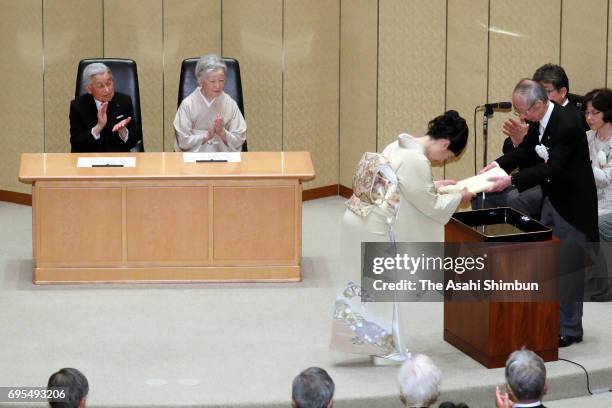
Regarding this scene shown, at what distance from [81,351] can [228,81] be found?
304 cm

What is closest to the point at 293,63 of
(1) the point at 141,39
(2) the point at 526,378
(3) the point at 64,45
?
(1) the point at 141,39

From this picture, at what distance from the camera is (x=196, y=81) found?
884 cm

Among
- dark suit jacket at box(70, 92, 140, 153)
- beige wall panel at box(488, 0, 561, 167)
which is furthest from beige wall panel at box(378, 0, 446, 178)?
dark suit jacket at box(70, 92, 140, 153)

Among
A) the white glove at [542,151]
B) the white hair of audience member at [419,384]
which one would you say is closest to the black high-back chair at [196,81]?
the white glove at [542,151]

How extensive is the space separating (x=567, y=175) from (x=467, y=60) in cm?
269

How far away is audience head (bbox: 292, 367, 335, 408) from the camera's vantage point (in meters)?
4.19

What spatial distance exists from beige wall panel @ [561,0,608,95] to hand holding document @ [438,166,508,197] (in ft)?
6.53

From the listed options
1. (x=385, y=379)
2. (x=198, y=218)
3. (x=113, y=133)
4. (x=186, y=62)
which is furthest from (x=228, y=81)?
(x=385, y=379)

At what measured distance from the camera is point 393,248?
6105 mm

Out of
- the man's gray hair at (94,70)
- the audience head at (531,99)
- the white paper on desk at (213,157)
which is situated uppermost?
the man's gray hair at (94,70)

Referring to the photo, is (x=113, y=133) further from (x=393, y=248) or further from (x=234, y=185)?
(x=393, y=248)

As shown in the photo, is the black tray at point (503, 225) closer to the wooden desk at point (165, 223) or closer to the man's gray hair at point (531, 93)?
the man's gray hair at point (531, 93)

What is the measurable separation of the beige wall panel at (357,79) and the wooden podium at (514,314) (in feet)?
11.7

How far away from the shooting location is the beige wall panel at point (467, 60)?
8.98 m
